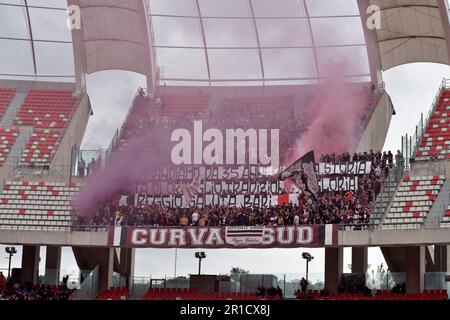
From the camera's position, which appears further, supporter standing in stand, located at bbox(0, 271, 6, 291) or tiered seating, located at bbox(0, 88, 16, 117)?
tiered seating, located at bbox(0, 88, 16, 117)

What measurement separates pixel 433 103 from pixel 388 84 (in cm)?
404

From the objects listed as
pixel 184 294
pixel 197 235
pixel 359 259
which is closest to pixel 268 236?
pixel 197 235

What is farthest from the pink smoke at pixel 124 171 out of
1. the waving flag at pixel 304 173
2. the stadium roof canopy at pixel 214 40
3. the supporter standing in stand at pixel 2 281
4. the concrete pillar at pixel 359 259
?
the concrete pillar at pixel 359 259

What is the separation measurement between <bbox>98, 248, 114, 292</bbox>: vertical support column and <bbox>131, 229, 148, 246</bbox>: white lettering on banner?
3980mm

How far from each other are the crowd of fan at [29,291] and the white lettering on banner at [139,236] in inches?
160

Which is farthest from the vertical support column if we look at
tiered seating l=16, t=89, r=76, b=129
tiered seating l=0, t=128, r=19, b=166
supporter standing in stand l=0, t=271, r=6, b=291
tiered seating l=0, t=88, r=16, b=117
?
tiered seating l=0, t=88, r=16, b=117

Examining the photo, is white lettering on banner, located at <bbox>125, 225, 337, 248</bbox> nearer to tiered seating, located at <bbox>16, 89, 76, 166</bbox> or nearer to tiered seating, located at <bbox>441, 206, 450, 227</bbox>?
tiered seating, located at <bbox>441, 206, 450, 227</bbox>

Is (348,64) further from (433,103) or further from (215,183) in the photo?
(215,183)

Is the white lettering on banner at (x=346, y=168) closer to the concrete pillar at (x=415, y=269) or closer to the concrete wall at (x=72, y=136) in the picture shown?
the concrete pillar at (x=415, y=269)

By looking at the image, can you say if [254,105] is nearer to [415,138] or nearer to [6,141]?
[415,138]

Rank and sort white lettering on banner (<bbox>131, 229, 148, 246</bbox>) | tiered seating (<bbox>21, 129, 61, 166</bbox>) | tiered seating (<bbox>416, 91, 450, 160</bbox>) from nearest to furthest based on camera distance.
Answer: white lettering on banner (<bbox>131, 229, 148, 246</bbox>) < tiered seating (<bbox>416, 91, 450, 160</bbox>) < tiered seating (<bbox>21, 129, 61, 166</bbox>)

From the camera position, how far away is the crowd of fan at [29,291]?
4300cm

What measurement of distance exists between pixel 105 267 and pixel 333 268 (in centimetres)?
1158

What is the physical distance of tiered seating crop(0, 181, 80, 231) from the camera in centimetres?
4541
